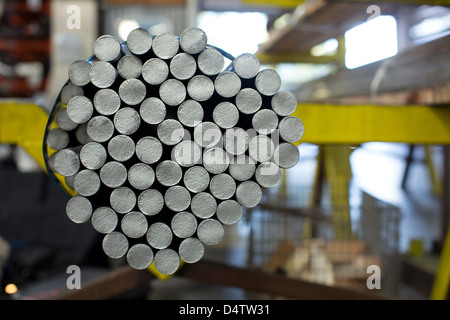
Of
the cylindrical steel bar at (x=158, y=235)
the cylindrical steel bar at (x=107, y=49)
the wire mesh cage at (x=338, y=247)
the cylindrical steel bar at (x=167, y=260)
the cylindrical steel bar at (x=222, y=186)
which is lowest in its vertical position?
the wire mesh cage at (x=338, y=247)

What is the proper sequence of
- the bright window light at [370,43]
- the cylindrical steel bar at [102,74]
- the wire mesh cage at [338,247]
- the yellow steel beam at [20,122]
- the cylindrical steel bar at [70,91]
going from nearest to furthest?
the cylindrical steel bar at [102,74] < the cylindrical steel bar at [70,91] < the yellow steel beam at [20,122] < the bright window light at [370,43] < the wire mesh cage at [338,247]

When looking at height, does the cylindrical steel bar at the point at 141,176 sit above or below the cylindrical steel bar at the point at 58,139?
below

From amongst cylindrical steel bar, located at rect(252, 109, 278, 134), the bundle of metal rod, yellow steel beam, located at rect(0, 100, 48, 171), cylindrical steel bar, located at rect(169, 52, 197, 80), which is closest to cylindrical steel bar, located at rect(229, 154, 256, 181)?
the bundle of metal rod

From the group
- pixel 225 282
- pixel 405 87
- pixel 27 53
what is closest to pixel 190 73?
pixel 225 282

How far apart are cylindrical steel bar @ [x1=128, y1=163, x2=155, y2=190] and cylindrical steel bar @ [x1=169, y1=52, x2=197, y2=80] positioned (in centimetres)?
33

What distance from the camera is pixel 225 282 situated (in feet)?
7.64

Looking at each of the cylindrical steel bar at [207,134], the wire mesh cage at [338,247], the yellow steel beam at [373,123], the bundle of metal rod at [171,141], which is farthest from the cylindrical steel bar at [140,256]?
the wire mesh cage at [338,247]

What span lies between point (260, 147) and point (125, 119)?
0.47m

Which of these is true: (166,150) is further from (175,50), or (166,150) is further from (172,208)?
(175,50)

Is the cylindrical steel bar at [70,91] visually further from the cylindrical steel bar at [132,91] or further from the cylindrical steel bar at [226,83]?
the cylindrical steel bar at [226,83]

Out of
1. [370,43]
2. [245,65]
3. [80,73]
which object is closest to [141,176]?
[80,73]

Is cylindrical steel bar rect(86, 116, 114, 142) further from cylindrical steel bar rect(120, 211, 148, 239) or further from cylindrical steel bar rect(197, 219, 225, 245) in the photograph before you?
cylindrical steel bar rect(197, 219, 225, 245)

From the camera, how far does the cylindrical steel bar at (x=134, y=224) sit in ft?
4.77

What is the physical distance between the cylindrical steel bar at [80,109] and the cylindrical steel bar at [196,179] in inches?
15.4
